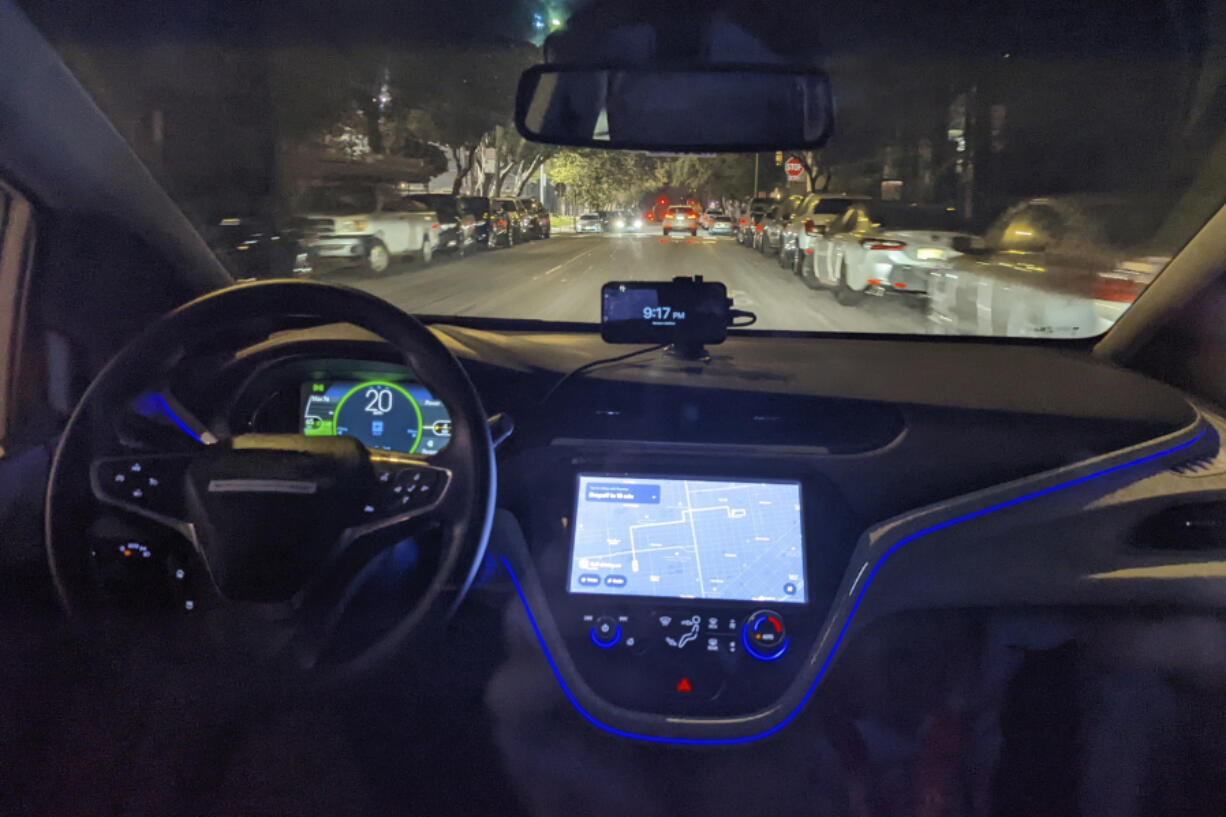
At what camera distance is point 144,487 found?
227 cm

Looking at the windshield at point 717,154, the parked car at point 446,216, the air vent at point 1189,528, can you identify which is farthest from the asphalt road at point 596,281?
the air vent at point 1189,528

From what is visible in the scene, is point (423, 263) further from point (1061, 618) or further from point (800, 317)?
point (1061, 618)

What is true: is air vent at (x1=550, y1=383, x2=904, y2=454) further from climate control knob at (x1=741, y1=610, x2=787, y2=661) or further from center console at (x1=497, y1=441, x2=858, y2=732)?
climate control knob at (x1=741, y1=610, x2=787, y2=661)

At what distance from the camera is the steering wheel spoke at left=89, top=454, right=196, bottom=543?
2.26m

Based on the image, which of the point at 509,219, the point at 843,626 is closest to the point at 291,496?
the point at 843,626

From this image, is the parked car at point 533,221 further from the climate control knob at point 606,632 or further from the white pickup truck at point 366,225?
the climate control knob at point 606,632

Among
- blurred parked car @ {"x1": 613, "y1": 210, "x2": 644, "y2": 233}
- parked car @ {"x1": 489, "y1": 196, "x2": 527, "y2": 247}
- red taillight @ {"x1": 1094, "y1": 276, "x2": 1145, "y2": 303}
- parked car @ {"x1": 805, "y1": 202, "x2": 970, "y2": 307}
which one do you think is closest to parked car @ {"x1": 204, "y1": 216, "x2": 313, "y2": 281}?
parked car @ {"x1": 489, "y1": 196, "x2": 527, "y2": 247}

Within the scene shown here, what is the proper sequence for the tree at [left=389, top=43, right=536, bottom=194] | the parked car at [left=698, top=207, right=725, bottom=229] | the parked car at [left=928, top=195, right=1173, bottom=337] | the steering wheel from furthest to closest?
the parked car at [left=698, top=207, right=725, bottom=229], the tree at [left=389, top=43, right=536, bottom=194], the parked car at [left=928, top=195, right=1173, bottom=337], the steering wheel

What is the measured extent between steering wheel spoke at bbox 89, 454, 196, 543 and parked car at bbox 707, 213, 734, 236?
3.00 metres

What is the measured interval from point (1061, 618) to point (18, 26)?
355cm

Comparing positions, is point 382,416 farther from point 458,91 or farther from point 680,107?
point 458,91

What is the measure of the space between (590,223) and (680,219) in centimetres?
88

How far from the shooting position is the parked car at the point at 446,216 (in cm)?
498

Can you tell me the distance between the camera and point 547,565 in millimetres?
2947
